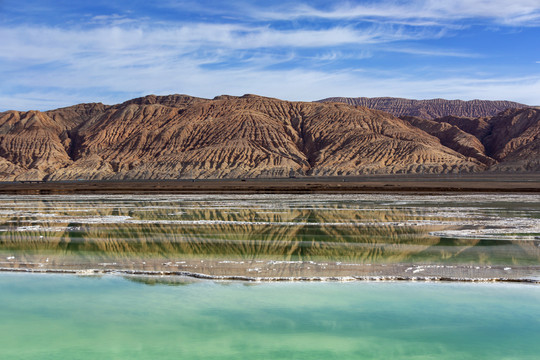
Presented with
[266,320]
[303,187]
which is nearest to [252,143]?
[303,187]

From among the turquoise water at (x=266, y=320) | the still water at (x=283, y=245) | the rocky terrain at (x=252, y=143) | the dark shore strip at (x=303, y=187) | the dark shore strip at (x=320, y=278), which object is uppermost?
the rocky terrain at (x=252, y=143)

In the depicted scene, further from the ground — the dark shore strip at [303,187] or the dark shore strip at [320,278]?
the dark shore strip at [303,187]

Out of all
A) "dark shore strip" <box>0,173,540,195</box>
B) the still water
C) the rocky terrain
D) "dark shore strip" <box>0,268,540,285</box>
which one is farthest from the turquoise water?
the rocky terrain

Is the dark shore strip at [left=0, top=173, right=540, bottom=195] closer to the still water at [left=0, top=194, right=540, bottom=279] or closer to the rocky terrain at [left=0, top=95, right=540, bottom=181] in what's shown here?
the still water at [left=0, top=194, right=540, bottom=279]

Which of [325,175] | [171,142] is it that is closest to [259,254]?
[325,175]

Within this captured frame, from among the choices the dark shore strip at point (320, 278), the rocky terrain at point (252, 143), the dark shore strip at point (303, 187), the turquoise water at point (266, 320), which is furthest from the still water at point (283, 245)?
the rocky terrain at point (252, 143)

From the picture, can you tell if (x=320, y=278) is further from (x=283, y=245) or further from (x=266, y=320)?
(x=283, y=245)

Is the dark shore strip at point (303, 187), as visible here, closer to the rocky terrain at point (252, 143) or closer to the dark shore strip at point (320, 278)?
the dark shore strip at point (320, 278)
